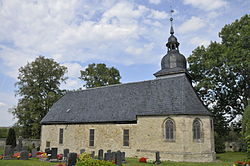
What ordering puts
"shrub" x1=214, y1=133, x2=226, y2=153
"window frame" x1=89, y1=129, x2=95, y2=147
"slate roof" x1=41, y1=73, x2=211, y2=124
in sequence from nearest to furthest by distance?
"slate roof" x1=41, y1=73, x2=211, y2=124, "window frame" x1=89, y1=129, x2=95, y2=147, "shrub" x1=214, y1=133, x2=226, y2=153

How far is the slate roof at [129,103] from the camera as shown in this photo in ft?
64.8

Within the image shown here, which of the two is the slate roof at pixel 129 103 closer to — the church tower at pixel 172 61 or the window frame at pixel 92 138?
the church tower at pixel 172 61

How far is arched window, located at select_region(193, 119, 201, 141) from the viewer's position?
18.8 metres

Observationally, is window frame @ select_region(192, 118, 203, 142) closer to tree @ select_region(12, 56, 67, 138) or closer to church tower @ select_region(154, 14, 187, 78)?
church tower @ select_region(154, 14, 187, 78)

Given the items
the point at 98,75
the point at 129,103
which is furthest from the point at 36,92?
A: the point at 129,103

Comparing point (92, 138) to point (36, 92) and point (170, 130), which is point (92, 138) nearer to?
point (170, 130)

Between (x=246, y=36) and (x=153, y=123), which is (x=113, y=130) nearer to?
(x=153, y=123)

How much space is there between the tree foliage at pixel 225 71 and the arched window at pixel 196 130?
321 inches

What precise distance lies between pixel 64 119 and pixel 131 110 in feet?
29.6

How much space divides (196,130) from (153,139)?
Answer: 12.7 ft

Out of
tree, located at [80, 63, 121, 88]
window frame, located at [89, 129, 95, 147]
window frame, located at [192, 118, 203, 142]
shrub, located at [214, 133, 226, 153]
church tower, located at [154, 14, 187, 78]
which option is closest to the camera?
window frame, located at [192, 118, 203, 142]

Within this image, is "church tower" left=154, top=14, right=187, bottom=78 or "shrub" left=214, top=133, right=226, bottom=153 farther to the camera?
"shrub" left=214, top=133, right=226, bottom=153

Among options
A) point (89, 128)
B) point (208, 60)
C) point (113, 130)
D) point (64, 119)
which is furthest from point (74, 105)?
point (208, 60)

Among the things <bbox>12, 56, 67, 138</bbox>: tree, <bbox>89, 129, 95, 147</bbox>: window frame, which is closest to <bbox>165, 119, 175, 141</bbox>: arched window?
<bbox>89, 129, 95, 147</bbox>: window frame
